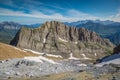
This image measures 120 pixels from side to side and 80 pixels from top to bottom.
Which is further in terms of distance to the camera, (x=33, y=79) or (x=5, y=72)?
(x=5, y=72)

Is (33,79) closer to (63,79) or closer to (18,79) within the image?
(18,79)

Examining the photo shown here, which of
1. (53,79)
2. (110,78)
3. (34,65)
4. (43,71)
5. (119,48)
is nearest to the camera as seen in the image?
(110,78)

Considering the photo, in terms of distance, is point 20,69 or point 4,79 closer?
point 4,79

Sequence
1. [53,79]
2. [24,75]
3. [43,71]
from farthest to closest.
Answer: [43,71]
[24,75]
[53,79]

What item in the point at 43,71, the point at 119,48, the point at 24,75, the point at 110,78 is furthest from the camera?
the point at 119,48

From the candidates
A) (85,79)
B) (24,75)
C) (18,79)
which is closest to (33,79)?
(18,79)

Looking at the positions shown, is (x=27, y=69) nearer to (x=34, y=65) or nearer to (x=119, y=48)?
(x=34, y=65)

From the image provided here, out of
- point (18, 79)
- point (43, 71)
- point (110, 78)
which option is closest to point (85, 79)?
point (110, 78)

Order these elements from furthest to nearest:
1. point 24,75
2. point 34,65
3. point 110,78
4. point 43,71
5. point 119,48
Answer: point 119,48
point 34,65
point 43,71
point 24,75
point 110,78
